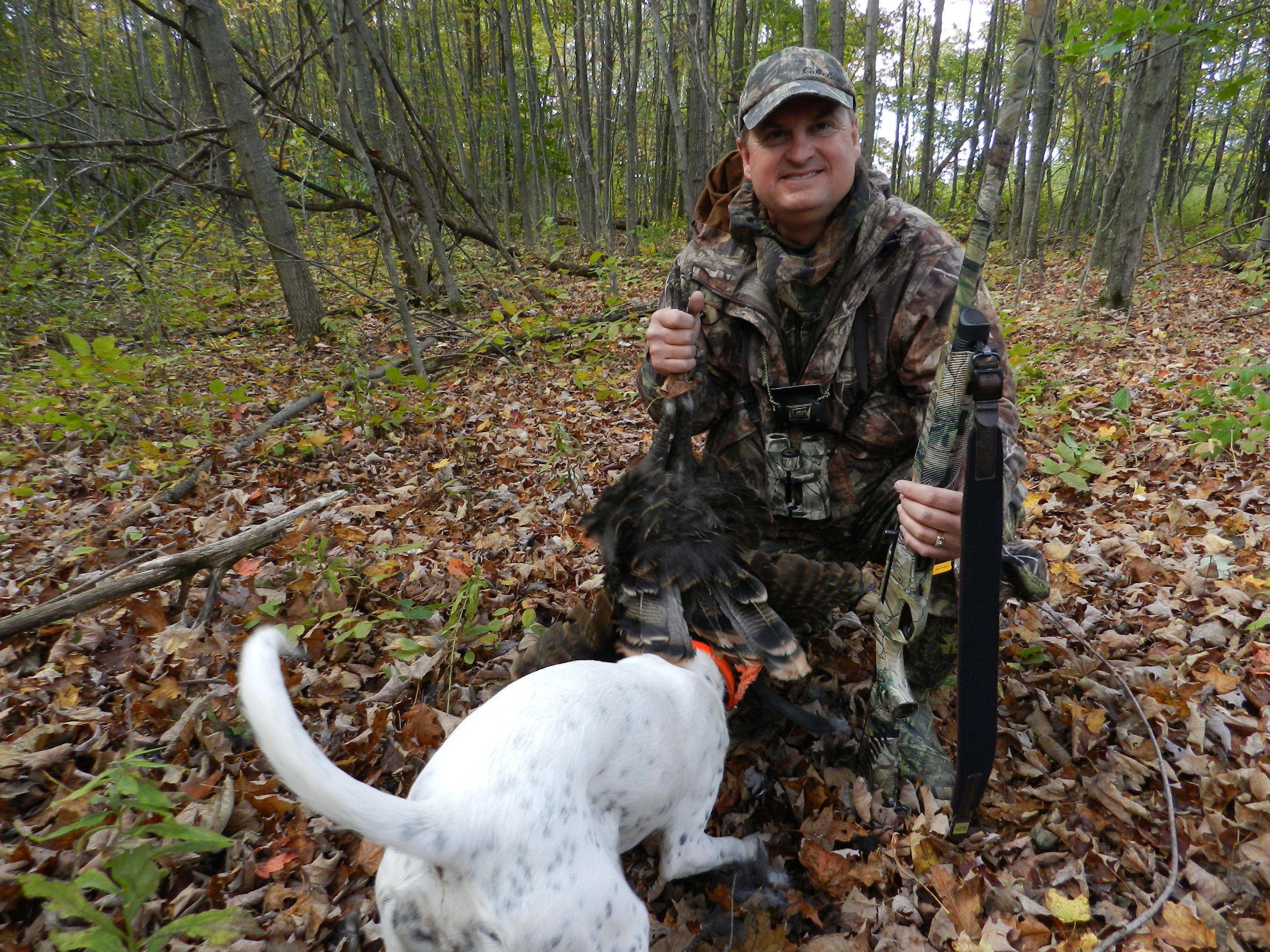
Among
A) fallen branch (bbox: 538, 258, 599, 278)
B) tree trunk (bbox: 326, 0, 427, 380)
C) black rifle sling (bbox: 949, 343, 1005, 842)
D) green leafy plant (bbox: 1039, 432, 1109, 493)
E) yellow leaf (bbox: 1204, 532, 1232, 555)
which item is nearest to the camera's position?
black rifle sling (bbox: 949, 343, 1005, 842)

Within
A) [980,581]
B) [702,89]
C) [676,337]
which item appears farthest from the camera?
[702,89]

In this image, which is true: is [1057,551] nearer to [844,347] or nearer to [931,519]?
[844,347]

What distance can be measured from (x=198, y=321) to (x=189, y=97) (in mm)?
14273

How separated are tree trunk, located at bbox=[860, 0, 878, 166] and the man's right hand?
24.2ft

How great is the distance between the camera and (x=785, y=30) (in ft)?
54.3

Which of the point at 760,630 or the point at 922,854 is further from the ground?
A: the point at 760,630

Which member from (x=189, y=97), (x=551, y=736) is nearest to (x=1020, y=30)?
(x=551, y=736)

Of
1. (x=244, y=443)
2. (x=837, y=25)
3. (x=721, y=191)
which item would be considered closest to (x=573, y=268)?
(x=837, y=25)

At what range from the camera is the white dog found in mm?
1402

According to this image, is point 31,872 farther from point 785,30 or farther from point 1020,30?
point 785,30

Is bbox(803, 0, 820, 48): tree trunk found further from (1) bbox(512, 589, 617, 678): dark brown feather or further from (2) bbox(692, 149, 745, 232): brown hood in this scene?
(1) bbox(512, 589, 617, 678): dark brown feather

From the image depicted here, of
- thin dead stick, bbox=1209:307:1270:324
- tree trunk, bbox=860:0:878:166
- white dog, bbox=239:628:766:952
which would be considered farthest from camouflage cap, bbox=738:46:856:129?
thin dead stick, bbox=1209:307:1270:324

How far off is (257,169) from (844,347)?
25.6ft

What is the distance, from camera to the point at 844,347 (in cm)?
308
